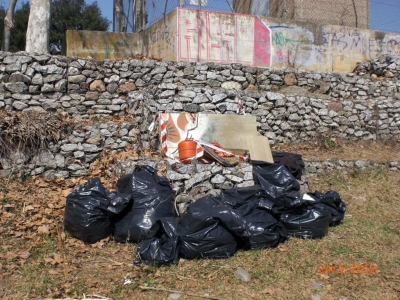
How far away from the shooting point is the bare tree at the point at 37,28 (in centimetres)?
845

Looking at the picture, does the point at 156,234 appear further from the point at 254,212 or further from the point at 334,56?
the point at 334,56

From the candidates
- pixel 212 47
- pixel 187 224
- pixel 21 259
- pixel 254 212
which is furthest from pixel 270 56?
pixel 21 259

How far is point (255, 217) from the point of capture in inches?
182

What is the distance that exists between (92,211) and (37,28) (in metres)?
5.49

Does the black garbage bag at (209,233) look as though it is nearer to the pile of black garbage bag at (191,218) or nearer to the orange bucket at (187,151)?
the pile of black garbage bag at (191,218)

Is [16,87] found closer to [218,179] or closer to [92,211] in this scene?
[92,211]

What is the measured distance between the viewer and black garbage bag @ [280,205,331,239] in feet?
15.9

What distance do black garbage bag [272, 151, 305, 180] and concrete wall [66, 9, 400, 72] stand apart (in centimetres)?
311

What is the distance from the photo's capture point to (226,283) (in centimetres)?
385

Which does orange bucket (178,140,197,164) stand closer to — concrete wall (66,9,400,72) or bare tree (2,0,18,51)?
concrete wall (66,9,400,72)

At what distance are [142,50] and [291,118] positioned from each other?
4.35 metres

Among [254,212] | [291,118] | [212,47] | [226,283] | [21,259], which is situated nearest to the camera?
[226,283]

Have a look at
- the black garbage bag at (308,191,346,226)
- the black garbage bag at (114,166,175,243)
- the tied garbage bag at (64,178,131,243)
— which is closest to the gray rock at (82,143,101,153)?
the black garbage bag at (114,166,175,243)
